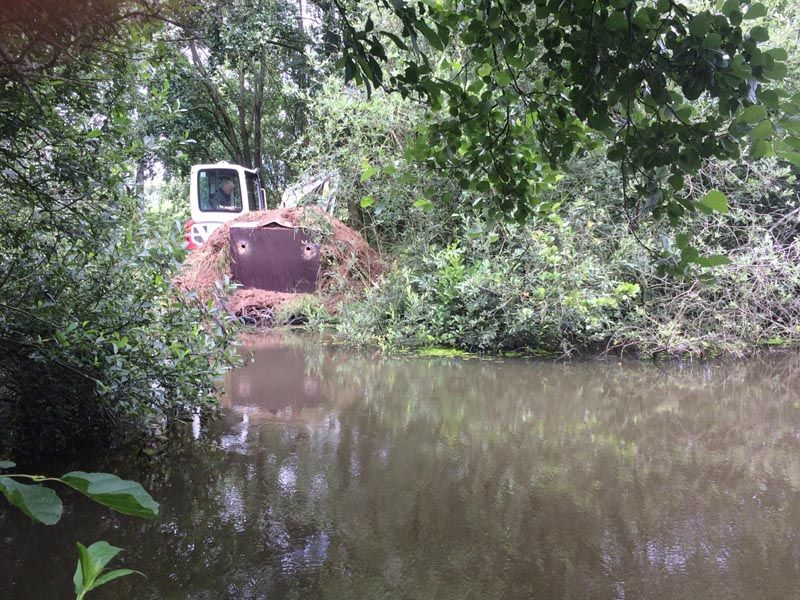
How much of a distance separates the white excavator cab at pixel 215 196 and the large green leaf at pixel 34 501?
46.4 feet

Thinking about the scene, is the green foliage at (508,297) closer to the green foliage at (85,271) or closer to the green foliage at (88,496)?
the green foliage at (85,271)

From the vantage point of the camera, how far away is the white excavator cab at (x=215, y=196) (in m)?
14.4

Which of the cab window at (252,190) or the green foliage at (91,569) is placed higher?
the cab window at (252,190)

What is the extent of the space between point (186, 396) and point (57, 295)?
1.02 metres

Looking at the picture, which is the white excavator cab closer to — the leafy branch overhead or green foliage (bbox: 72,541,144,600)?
the leafy branch overhead

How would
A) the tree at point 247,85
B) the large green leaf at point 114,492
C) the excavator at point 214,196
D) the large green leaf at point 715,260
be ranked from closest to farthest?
1. the large green leaf at point 114,492
2. the large green leaf at point 715,260
3. the excavator at point 214,196
4. the tree at point 247,85

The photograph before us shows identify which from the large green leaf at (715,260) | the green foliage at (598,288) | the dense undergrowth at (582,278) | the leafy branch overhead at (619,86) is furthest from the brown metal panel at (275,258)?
the large green leaf at (715,260)

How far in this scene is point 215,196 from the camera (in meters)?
14.6

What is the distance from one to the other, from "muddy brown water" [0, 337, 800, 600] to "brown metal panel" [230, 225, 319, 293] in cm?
486

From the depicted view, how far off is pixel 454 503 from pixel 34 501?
125 inches

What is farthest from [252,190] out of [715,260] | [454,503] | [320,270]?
[715,260]

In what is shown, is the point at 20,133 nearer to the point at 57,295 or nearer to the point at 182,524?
the point at 57,295

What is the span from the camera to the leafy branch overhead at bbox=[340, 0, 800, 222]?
6.29ft

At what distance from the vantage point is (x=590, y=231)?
356 inches
